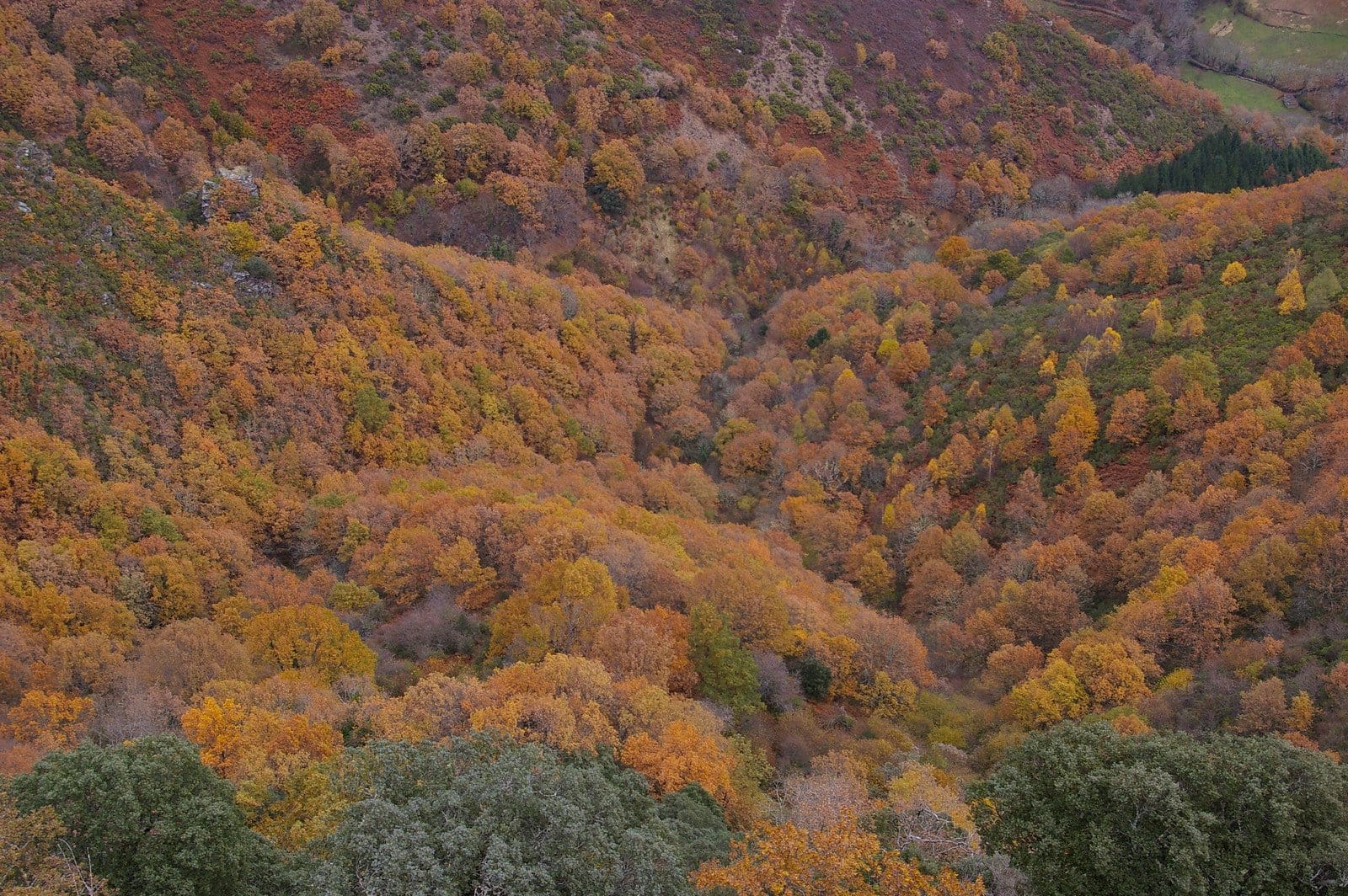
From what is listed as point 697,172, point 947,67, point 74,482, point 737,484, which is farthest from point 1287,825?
point 947,67

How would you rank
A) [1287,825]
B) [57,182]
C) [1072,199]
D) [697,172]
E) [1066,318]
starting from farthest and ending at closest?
[1072,199] < [697,172] < [1066,318] < [57,182] < [1287,825]

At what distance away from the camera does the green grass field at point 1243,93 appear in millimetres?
171875

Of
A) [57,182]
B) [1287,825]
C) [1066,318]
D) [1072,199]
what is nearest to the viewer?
[1287,825]

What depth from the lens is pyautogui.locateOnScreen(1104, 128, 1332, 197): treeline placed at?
453ft

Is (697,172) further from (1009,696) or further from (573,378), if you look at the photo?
(1009,696)

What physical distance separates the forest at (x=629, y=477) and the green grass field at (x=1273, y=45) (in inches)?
1754

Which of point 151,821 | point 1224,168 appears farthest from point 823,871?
point 1224,168

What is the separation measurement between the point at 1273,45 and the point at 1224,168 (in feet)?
209

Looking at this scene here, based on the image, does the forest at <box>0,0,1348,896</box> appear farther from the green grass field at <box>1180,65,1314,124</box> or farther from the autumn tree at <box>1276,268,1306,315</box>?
the green grass field at <box>1180,65,1314,124</box>

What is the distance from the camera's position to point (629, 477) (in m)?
90.9

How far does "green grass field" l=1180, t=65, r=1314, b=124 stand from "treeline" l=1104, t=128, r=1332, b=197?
29526mm

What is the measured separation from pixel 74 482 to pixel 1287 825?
2585 inches

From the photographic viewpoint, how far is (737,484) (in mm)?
98625

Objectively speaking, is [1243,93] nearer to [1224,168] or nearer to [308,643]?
[1224,168]
